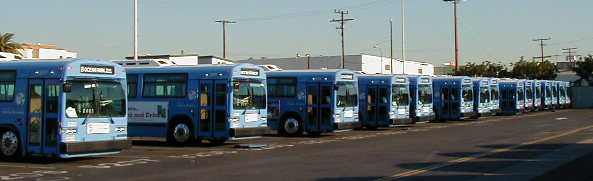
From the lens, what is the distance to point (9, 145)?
1812 cm

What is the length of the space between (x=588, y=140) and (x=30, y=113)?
16958mm

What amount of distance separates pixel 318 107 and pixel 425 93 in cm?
1107

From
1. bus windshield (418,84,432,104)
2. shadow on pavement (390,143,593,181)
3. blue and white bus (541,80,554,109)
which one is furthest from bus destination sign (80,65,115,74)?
blue and white bus (541,80,554,109)

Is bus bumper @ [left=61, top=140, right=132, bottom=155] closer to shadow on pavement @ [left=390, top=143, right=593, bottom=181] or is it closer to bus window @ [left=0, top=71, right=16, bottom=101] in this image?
bus window @ [left=0, top=71, right=16, bottom=101]

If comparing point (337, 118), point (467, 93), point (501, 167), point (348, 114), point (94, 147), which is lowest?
point (501, 167)

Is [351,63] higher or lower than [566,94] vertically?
higher

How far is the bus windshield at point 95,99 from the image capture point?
57.4 feet

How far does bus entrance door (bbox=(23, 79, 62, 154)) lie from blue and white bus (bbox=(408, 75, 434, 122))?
903 inches

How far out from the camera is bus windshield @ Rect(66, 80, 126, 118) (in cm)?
1748

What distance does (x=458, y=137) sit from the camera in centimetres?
2802

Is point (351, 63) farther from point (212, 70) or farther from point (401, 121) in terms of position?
point (212, 70)

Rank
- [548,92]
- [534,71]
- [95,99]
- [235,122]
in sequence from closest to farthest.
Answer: [95,99]
[235,122]
[548,92]
[534,71]

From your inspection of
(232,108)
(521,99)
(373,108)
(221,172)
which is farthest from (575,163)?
(521,99)

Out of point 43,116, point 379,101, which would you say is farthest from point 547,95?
point 43,116
